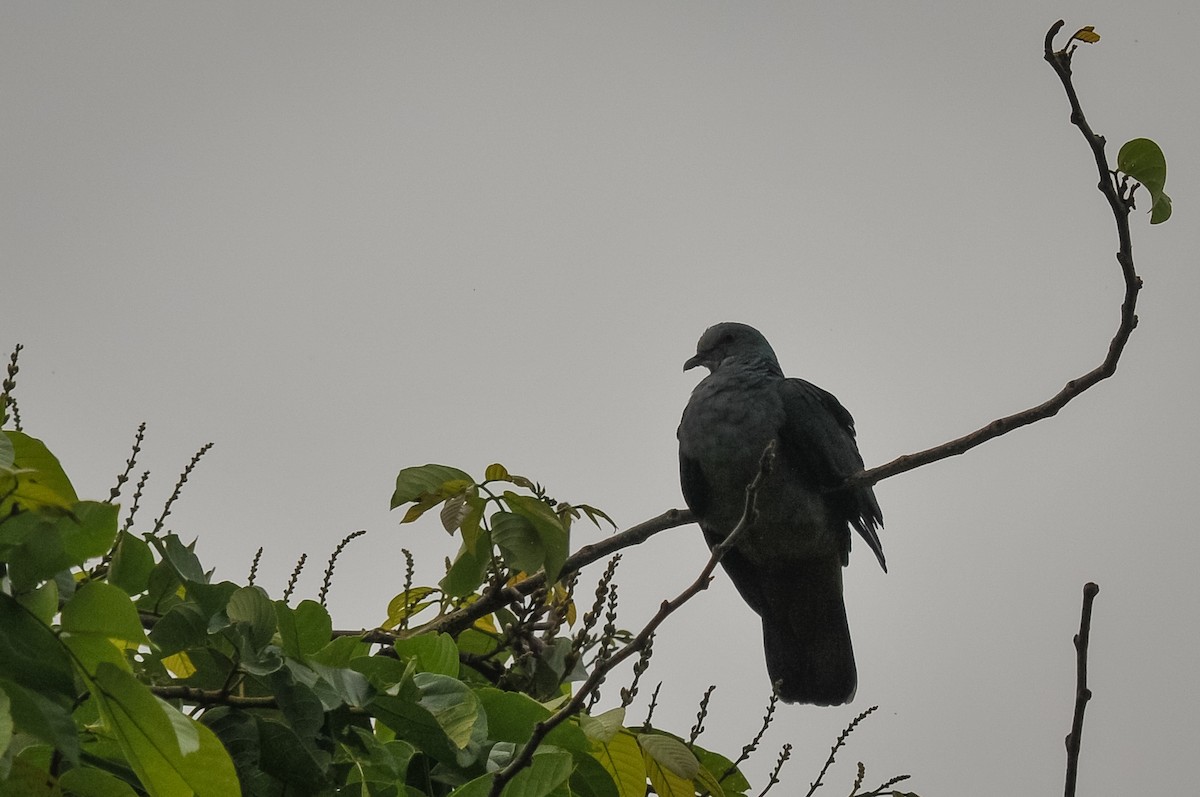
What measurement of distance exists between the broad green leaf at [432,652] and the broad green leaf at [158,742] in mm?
582

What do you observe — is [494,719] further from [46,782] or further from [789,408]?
[789,408]

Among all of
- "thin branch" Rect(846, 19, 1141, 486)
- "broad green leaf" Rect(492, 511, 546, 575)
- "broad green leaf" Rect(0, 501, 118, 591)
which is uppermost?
"thin branch" Rect(846, 19, 1141, 486)

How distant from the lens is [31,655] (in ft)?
3.98

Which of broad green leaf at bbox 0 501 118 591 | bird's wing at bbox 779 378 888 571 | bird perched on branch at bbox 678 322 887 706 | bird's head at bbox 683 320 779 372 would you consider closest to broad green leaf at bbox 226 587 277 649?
broad green leaf at bbox 0 501 118 591

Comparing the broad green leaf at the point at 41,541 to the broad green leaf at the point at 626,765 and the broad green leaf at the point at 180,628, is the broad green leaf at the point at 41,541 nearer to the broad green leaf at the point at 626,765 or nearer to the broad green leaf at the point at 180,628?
the broad green leaf at the point at 180,628

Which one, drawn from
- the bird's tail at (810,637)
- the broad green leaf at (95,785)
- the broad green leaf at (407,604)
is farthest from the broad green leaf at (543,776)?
the bird's tail at (810,637)

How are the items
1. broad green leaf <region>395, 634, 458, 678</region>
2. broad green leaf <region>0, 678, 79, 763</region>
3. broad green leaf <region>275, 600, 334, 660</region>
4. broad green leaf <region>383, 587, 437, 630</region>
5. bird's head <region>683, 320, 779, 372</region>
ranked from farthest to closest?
bird's head <region>683, 320, 779, 372</region>
broad green leaf <region>383, 587, 437, 630</region>
broad green leaf <region>395, 634, 458, 678</region>
broad green leaf <region>275, 600, 334, 660</region>
broad green leaf <region>0, 678, 79, 763</region>


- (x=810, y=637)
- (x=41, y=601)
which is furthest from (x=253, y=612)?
(x=810, y=637)

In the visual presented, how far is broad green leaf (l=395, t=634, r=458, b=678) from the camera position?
1.86m

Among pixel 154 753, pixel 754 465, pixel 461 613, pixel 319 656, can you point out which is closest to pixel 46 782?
pixel 154 753

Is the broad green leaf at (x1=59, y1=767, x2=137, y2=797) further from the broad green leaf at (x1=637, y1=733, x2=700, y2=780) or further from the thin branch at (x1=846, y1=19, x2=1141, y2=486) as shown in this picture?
the thin branch at (x1=846, y1=19, x2=1141, y2=486)

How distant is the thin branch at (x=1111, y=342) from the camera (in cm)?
209

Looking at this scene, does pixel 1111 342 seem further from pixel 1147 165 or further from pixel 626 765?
pixel 626 765

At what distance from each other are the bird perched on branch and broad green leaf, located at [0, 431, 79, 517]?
3.24m
